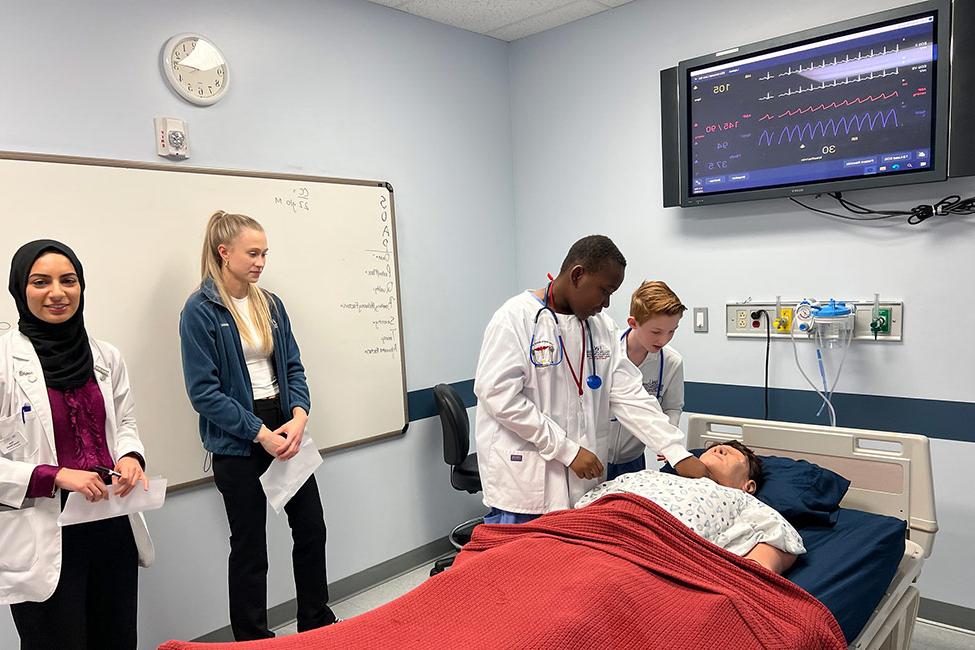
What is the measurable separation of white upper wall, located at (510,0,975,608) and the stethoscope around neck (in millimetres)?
1157

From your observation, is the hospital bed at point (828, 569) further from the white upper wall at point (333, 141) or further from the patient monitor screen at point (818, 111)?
the white upper wall at point (333, 141)

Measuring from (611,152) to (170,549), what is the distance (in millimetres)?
2547

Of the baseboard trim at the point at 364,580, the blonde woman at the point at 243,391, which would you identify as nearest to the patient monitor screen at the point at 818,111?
the blonde woman at the point at 243,391

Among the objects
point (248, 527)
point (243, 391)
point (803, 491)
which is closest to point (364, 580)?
point (248, 527)

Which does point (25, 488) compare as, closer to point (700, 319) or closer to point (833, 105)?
point (700, 319)

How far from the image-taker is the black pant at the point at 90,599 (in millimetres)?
1759

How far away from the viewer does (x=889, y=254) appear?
102 inches

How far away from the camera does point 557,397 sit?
81.3 inches

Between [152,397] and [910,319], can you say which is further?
[910,319]

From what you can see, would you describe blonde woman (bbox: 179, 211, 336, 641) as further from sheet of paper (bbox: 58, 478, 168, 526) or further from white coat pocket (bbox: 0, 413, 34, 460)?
white coat pocket (bbox: 0, 413, 34, 460)

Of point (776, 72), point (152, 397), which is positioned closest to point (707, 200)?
point (776, 72)

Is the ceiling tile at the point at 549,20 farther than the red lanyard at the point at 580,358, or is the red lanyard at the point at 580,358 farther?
the ceiling tile at the point at 549,20

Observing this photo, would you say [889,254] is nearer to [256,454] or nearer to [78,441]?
[256,454]

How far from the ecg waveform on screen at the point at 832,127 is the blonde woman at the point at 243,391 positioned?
2.01 m
